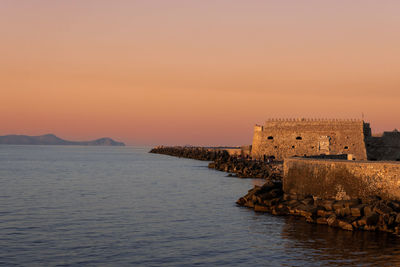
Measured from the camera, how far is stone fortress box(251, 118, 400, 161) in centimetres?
5784

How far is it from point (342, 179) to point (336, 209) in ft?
9.28

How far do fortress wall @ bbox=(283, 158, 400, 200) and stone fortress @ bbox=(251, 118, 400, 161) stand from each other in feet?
97.2

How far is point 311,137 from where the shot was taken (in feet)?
194

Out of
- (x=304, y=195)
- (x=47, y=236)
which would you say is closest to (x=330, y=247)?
(x=304, y=195)

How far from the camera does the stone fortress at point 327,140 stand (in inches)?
2277

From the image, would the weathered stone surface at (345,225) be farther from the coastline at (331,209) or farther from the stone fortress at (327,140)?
the stone fortress at (327,140)

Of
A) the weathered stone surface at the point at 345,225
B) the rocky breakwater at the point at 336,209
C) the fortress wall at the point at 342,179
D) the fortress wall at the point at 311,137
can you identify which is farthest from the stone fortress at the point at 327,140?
the weathered stone surface at the point at 345,225

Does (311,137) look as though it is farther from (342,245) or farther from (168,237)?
(168,237)

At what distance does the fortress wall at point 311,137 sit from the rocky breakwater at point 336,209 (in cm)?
3257

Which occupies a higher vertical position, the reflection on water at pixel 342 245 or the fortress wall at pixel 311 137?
the fortress wall at pixel 311 137

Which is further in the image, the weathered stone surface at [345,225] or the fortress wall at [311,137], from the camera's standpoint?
the fortress wall at [311,137]

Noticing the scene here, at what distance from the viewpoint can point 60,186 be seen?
4003cm

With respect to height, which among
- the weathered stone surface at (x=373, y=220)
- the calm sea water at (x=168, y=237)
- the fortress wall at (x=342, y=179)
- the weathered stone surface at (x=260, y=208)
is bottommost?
the calm sea water at (x=168, y=237)

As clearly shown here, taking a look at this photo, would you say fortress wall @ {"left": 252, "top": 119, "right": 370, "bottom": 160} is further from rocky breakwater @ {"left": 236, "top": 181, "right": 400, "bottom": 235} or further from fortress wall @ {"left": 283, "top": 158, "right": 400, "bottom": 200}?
rocky breakwater @ {"left": 236, "top": 181, "right": 400, "bottom": 235}
